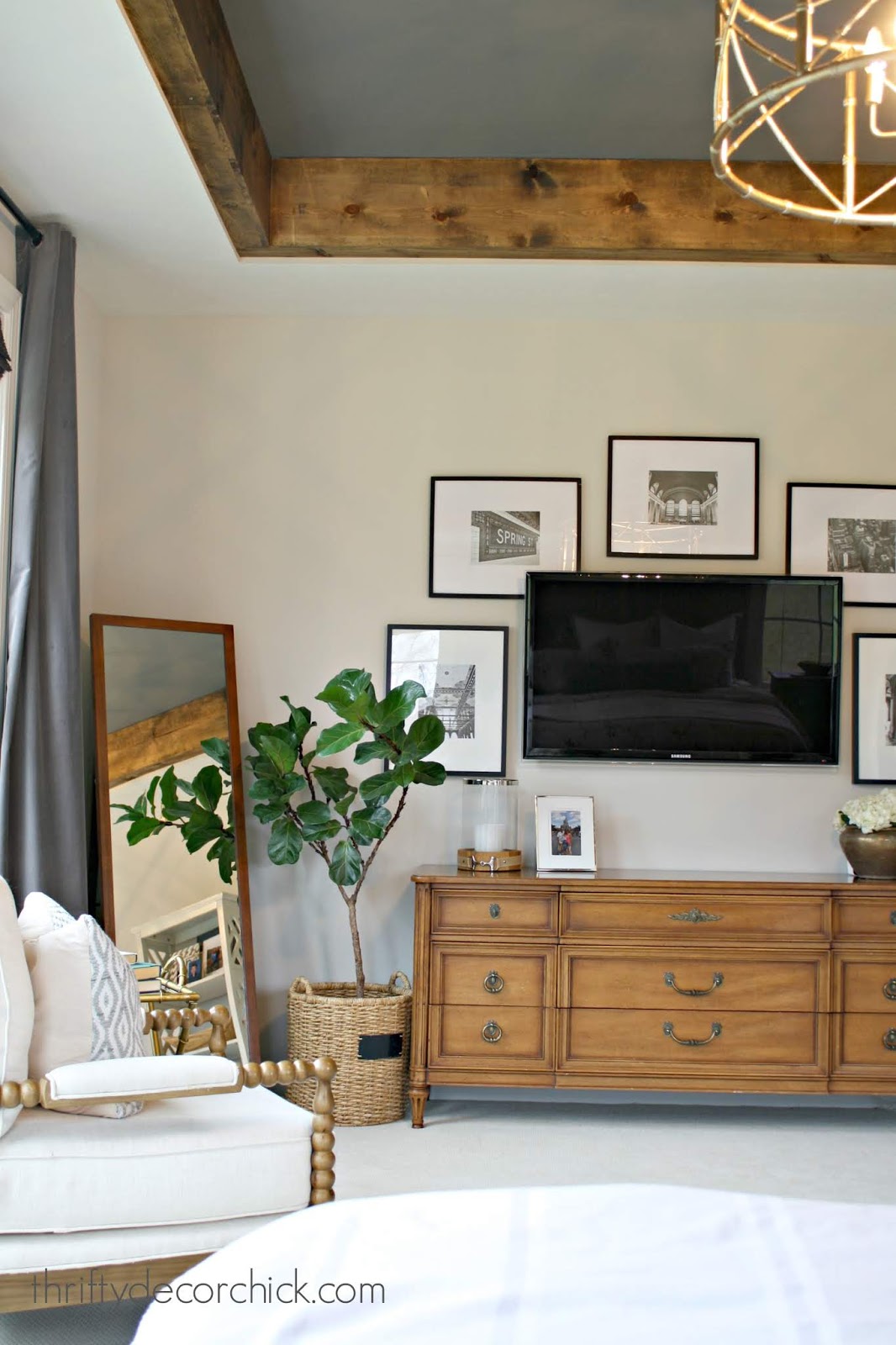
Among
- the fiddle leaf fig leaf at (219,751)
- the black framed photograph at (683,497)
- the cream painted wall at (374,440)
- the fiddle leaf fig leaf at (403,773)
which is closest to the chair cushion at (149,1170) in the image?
the fiddle leaf fig leaf at (403,773)

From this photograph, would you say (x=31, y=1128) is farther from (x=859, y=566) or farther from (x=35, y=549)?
(x=859, y=566)

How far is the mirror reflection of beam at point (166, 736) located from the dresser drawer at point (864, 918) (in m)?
2.25

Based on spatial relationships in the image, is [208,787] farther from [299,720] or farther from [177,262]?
[177,262]

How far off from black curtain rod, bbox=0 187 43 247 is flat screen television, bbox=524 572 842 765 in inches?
80.0

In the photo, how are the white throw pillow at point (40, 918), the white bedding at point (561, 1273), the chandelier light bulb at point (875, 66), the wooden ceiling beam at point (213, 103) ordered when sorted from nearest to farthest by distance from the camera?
the white bedding at point (561, 1273) < the chandelier light bulb at point (875, 66) < the white throw pillow at point (40, 918) < the wooden ceiling beam at point (213, 103)

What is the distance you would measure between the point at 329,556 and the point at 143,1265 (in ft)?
9.28

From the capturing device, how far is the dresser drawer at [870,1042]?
387 cm

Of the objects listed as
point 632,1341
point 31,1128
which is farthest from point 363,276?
point 632,1341

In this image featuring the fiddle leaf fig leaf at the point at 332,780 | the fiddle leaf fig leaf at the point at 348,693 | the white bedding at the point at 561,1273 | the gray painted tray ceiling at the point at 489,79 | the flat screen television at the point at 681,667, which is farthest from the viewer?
the flat screen television at the point at 681,667

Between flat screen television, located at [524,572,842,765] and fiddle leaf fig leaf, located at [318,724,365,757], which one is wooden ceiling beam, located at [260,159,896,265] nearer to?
flat screen television, located at [524,572,842,765]

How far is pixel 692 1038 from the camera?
3.87 metres

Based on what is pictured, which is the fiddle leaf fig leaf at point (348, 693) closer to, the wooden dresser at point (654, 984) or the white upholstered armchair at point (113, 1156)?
the wooden dresser at point (654, 984)

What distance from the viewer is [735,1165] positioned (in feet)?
11.7

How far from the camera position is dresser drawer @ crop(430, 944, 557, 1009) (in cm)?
389
